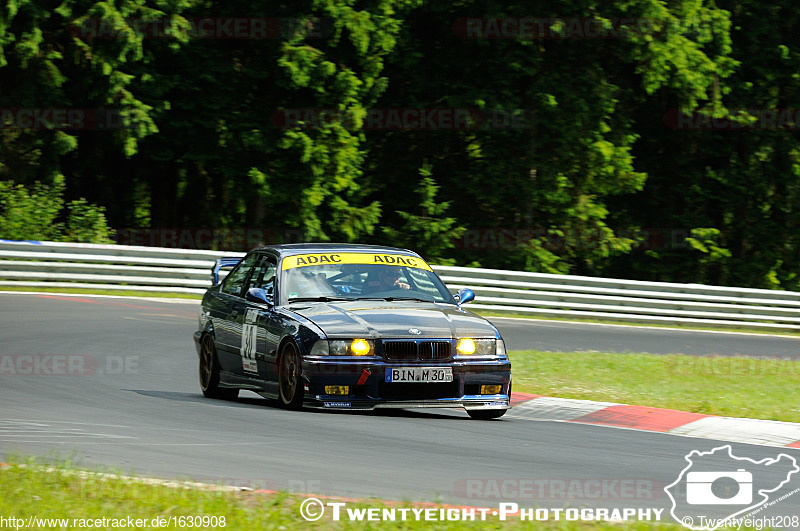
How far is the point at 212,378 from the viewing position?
1148 cm

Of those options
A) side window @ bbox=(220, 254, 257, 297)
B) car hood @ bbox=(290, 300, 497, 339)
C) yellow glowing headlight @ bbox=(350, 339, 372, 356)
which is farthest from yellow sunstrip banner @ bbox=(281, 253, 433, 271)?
yellow glowing headlight @ bbox=(350, 339, 372, 356)

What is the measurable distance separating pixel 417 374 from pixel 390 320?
1.65 feet

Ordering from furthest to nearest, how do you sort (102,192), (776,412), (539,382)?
(102,192)
(539,382)
(776,412)

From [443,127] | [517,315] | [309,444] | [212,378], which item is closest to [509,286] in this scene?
[517,315]

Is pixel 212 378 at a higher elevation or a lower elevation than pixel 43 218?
lower

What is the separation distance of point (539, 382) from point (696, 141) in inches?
894

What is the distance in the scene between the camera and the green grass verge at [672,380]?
39.0ft

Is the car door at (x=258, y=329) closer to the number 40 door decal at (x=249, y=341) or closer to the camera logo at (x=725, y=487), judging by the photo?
the number 40 door decal at (x=249, y=341)

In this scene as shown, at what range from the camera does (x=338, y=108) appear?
27.8m

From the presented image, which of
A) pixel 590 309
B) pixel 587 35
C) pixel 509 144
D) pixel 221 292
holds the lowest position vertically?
pixel 590 309

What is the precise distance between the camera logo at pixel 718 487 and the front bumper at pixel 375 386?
104 inches

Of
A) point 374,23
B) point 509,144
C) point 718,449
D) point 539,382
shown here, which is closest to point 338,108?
point 374,23

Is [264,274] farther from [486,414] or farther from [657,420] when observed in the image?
[657,420]

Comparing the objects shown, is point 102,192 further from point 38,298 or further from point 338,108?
point 38,298
